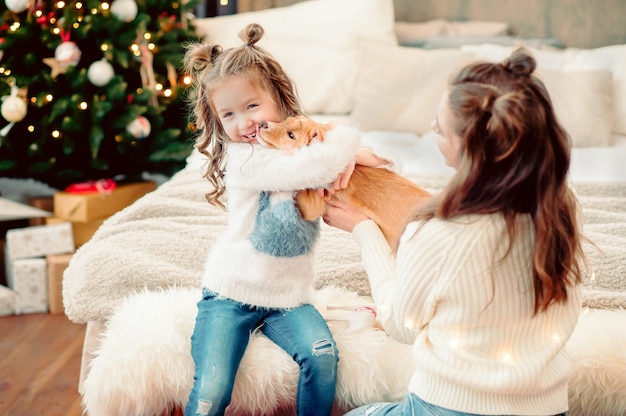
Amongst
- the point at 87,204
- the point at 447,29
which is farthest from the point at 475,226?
the point at 447,29

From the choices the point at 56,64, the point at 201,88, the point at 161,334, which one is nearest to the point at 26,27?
the point at 56,64

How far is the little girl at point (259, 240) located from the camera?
137cm

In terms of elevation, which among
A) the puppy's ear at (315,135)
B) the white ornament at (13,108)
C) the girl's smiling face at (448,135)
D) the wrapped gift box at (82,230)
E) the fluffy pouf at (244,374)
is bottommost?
the wrapped gift box at (82,230)

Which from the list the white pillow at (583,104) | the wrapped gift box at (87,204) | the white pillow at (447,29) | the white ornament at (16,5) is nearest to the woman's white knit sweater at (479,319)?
the white pillow at (583,104)

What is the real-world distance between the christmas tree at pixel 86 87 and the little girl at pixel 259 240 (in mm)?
1515

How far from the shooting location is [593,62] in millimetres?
3035

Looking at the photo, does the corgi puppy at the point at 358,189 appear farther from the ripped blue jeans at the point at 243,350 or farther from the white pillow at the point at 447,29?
the white pillow at the point at 447,29

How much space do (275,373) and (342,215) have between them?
340 millimetres

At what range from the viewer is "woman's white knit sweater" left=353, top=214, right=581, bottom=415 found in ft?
3.43

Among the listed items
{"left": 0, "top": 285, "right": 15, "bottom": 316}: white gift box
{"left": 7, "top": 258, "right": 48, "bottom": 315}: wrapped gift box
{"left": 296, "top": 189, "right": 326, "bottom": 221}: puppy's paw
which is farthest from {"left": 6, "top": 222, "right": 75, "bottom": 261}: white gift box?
{"left": 296, "top": 189, "right": 326, "bottom": 221}: puppy's paw

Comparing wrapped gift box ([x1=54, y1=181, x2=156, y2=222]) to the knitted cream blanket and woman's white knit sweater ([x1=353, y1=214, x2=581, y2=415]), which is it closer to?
the knitted cream blanket

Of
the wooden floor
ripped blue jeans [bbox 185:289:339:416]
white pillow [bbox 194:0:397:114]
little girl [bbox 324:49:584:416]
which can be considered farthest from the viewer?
white pillow [bbox 194:0:397:114]

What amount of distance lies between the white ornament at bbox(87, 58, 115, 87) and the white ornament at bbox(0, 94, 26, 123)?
0.29 m

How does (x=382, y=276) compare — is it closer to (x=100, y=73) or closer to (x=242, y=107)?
(x=242, y=107)
